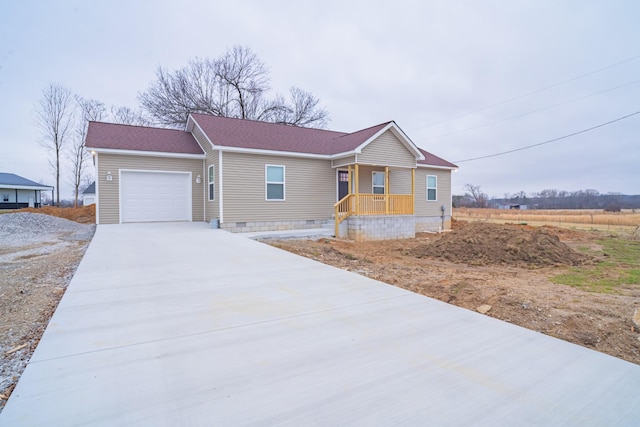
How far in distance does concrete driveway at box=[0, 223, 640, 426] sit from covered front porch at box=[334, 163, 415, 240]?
8.41 m

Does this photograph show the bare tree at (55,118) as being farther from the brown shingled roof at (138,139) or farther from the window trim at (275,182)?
the window trim at (275,182)

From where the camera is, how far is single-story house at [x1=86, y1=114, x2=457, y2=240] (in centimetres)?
1190

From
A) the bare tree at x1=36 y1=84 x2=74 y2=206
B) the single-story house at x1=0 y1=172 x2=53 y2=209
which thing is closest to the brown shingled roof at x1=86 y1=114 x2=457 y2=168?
the bare tree at x1=36 y1=84 x2=74 y2=206

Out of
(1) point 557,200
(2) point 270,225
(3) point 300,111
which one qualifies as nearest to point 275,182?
(2) point 270,225

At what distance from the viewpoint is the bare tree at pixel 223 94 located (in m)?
24.6

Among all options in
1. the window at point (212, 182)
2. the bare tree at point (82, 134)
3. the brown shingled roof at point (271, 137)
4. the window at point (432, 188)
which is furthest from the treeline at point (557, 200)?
the bare tree at point (82, 134)

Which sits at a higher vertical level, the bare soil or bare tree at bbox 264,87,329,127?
bare tree at bbox 264,87,329,127

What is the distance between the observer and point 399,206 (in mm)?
13984

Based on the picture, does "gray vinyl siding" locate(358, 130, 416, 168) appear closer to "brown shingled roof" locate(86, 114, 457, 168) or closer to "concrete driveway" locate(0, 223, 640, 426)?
"brown shingled roof" locate(86, 114, 457, 168)

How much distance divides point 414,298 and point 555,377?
1.88 m

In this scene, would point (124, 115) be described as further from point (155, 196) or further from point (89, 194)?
point (155, 196)

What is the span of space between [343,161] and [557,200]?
147ft

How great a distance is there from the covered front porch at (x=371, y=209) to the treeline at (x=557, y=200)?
113 ft

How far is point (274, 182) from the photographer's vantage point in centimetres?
1260
